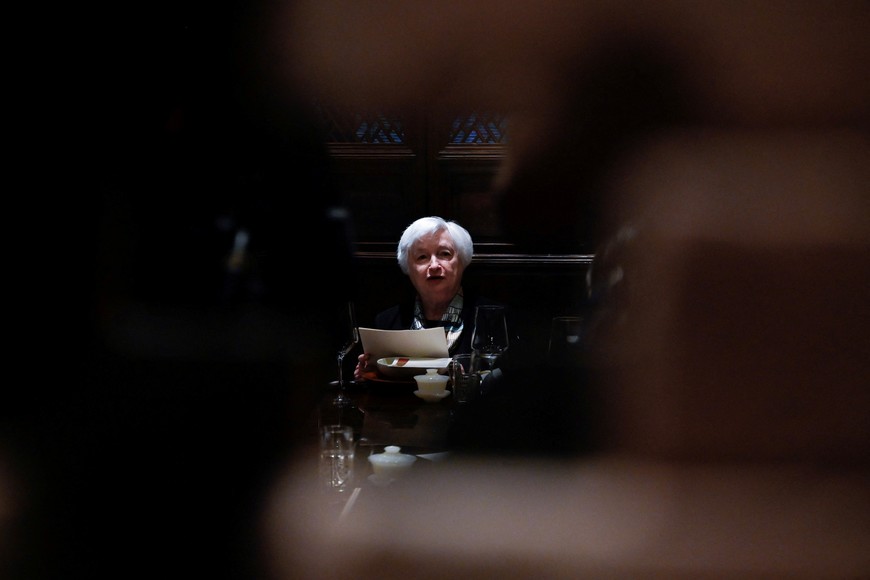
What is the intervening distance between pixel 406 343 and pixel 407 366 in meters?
0.10

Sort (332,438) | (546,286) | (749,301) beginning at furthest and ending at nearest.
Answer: (546,286), (332,438), (749,301)

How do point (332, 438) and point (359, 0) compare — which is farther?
point (332, 438)

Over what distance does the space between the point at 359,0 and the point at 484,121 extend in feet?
0.16

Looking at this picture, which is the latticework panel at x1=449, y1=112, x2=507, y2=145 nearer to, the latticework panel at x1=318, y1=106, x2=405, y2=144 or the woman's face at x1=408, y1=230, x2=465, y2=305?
the latticework panel at x1=318, y1=106, x2=405, y2=144

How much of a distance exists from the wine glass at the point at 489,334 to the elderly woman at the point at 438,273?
860 mm

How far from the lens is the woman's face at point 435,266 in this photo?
281 centimetres

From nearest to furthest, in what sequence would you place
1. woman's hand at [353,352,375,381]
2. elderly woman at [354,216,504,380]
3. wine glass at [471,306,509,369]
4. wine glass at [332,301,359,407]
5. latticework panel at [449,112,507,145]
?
latticework panel at [449,112,507,145]
wine glass at [471,306,509,369]
wine glass at [332,301,359,407]
woman's hand at [353,352,375,381]
elderly woman at [354,216,504,380]

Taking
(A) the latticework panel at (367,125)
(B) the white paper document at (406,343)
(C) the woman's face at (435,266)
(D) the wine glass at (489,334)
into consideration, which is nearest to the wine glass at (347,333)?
(B) the white paper document at (406,343)

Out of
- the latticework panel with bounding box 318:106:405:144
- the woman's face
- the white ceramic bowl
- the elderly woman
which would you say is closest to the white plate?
the white ceramic bowl

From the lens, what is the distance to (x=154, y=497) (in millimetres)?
224

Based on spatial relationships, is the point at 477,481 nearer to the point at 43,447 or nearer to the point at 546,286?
the point at 43,447

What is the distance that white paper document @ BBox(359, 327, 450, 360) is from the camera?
2121 millimetres

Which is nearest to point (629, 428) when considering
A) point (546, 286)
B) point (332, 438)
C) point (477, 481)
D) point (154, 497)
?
point (477, 481)

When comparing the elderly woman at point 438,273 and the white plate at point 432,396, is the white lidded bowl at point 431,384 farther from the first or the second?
the elderly woman at point 438,273
